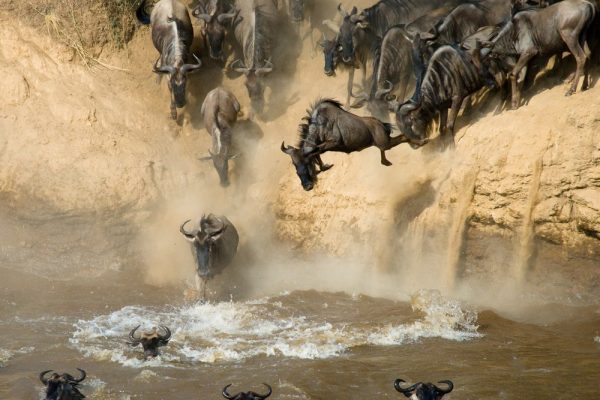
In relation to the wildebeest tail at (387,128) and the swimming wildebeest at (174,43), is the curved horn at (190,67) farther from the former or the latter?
the wildebeest tail at (387,128)

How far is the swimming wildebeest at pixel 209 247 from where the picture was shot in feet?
47.1

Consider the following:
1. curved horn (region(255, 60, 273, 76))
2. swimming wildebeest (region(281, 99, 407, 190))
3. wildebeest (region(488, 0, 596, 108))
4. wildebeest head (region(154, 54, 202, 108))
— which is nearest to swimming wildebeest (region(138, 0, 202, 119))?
wildebeest head (region(154, 54, 202, 108))

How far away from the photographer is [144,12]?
18.3m

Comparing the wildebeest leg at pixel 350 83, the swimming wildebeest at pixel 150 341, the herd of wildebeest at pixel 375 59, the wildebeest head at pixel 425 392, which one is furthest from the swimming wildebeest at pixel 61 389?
the wildebeest leg at pixel 350 83

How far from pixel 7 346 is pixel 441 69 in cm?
675

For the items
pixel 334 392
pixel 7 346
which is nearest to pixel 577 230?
pixel 334 392

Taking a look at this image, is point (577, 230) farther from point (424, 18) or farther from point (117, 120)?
point (117, 120)

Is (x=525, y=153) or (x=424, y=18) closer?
(x=525, y=153)

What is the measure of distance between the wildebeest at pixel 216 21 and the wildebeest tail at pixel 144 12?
988 millimetres

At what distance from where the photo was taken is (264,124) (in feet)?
55.9

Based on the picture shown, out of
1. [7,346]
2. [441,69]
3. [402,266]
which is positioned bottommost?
[7,346]

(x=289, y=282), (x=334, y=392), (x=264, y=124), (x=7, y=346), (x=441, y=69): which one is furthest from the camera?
(x=264, y=124)

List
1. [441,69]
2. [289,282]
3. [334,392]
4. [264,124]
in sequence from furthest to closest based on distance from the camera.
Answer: [264,124] < [289,282] < [441,69] < [334,392]

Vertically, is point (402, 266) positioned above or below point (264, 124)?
below
